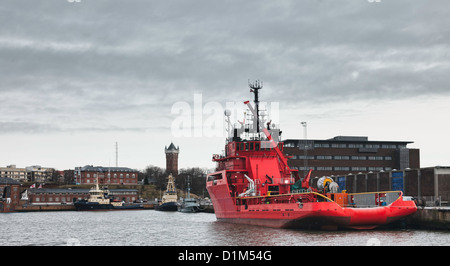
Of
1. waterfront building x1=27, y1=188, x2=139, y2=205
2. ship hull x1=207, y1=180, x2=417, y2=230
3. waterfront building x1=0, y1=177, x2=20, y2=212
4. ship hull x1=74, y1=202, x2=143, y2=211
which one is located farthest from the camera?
waterfront building x1=27, y1=188, x2=139, y2=205

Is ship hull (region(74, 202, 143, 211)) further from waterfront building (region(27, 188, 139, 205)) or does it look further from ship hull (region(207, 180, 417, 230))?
ship hull (region(207, 180, 417, 230))

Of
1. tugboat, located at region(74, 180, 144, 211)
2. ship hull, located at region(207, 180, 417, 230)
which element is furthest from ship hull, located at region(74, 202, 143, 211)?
ship hull, located at region(207, 180, 417, 230)

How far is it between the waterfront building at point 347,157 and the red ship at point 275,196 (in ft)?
175

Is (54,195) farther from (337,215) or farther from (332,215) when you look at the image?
(337,215)

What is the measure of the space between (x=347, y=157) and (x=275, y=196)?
7409 cm

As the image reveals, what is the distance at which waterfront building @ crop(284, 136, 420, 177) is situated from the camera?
118 meters

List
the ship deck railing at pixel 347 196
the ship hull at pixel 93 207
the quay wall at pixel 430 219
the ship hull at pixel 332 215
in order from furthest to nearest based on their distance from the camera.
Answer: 1. the ship hull at pixel 93 207
2. the quay wall at pixel 430 219
3. the ship deck railing at pixel 347 196
4. the ship hull at pixel 332 215

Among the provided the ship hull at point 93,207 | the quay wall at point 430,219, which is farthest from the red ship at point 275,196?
the ship hull at point 93,207

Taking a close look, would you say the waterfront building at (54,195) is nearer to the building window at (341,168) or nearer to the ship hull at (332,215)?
the building window at (341,168)

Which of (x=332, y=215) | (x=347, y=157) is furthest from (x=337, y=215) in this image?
(x=347, y=157)

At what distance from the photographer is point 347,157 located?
393 feet

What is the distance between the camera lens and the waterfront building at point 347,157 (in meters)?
118

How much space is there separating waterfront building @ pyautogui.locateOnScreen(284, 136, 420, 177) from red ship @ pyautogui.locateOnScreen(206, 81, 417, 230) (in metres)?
53.3

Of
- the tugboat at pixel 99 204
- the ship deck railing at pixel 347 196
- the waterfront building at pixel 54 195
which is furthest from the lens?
the waterfront building at pixel 54 195
